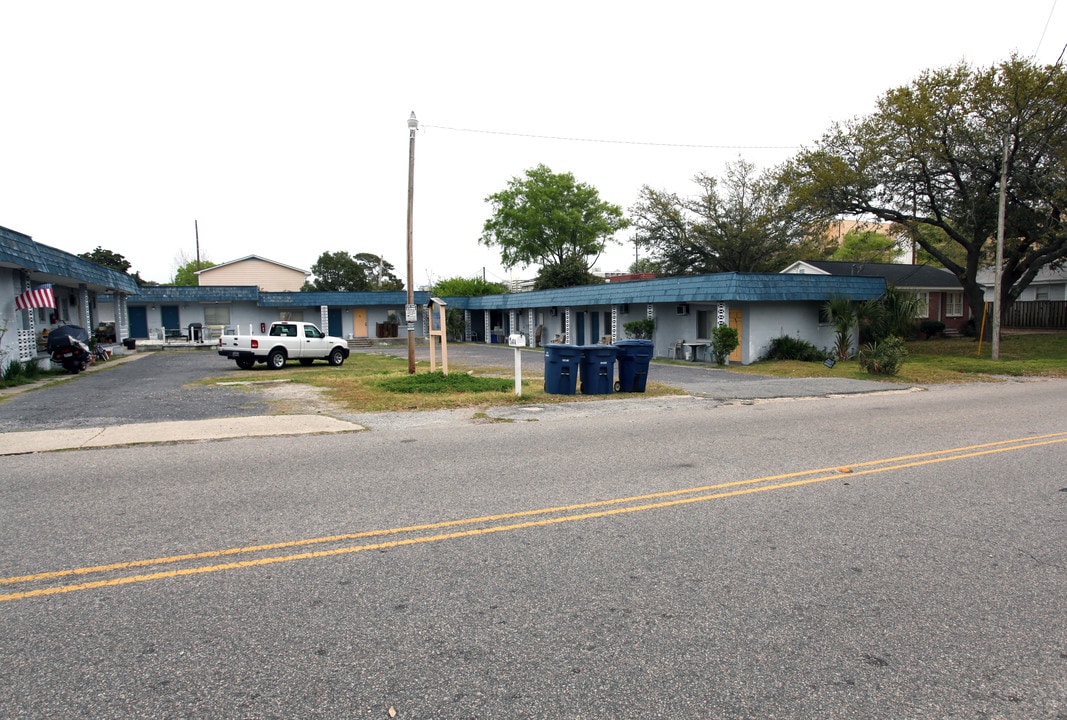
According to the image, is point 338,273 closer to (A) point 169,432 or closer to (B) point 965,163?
(B) point 965,163

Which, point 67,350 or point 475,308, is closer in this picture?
point 67,350

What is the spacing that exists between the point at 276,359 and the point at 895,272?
33.3 m

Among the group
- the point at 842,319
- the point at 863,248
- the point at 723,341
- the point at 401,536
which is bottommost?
the point at 401,536

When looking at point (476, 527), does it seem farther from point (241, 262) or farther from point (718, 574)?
point (241, 262)

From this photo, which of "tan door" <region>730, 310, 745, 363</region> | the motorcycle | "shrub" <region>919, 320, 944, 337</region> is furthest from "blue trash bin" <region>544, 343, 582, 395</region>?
"shrub" <region>919, 320, 944, 337</region>

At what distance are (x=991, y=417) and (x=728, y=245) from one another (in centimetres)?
3735

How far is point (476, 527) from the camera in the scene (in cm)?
559

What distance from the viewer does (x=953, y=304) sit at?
39.8m

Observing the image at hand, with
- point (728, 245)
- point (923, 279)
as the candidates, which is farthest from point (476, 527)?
point (728, 245)

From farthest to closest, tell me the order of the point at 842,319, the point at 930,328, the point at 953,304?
the point at 953,304 < the point at 930,328 < the point at 842,319

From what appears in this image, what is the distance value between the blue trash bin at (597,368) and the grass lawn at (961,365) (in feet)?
24.7

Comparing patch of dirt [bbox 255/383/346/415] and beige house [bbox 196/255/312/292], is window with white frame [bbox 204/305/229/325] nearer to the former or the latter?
beige house [bbox 196/255/312/292]

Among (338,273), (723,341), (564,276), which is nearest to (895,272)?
(723,341)

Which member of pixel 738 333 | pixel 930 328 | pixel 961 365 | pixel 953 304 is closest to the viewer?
pixel 961 365
